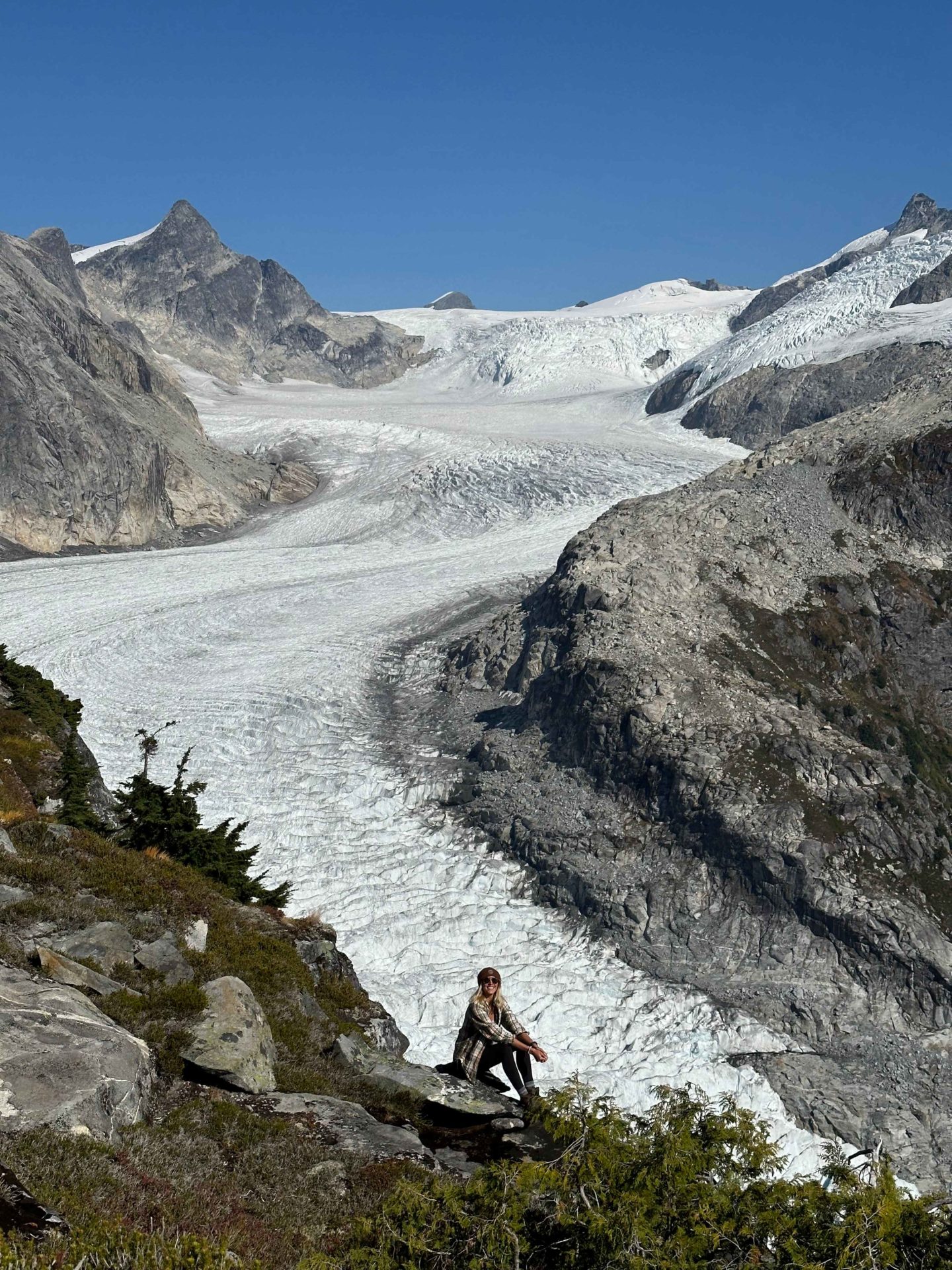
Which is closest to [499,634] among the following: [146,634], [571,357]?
[146,634]

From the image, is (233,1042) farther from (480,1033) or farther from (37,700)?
(37,700)

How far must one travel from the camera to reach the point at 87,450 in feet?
226

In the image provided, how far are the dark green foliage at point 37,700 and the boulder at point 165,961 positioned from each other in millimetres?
14425

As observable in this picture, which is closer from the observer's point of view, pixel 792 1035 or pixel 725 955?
pixel 792 1035

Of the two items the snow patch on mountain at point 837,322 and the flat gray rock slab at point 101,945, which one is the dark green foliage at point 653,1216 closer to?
the flat gray rock slab at point 101,945

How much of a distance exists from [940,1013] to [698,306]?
470ft

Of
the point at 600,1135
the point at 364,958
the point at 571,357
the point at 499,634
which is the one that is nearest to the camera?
the point at 600,1135

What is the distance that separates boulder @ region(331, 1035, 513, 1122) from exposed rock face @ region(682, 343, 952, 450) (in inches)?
3383

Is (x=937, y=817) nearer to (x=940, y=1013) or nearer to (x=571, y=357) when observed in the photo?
(x=940, y=1013)

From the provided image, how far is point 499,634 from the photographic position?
43469 mm

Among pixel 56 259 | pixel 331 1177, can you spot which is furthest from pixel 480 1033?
pixel 56 259

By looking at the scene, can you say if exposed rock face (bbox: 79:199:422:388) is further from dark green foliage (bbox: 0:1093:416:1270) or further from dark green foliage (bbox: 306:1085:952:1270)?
dark green foliage (bbox: 306:1085:952:1270)

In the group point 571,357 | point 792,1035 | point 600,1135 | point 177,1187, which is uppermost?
point 571,357

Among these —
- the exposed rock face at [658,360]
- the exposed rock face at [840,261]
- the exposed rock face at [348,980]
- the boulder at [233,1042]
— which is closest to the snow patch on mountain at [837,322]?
the exposed rock face at [658,360]
